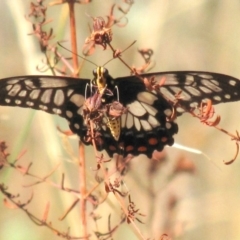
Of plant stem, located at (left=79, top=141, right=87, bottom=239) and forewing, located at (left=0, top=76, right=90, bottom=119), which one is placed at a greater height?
forewing, located at (left=0, top=76, right=90, bottom=119)

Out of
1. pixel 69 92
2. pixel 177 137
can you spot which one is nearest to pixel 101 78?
pixel 69 92

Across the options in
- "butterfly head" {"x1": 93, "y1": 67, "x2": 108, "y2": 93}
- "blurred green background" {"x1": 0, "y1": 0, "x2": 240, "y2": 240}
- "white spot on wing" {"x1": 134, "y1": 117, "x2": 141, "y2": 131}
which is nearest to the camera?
"butterfly head" {"x1": 93, "y1": 67, "x2": 108, "y2": 93}

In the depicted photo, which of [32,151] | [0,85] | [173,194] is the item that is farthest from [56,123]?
[0,85]

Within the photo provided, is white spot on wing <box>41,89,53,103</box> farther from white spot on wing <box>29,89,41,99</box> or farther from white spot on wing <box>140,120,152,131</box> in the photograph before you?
white spot on wing <box>140,120,152,131</box>

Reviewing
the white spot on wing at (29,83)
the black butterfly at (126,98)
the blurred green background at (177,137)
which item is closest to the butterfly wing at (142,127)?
the black butterfly at (126,98)

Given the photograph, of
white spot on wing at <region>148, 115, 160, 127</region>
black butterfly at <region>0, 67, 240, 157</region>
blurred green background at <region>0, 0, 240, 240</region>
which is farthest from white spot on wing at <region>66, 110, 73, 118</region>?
blurred green background at <region>0, 0, 240, 240</region>

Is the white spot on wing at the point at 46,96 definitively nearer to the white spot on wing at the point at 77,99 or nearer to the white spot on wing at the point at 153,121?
the white spot on wing at the point at 77,99

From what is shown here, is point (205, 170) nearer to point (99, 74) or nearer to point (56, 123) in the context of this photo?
point (56, 123)
